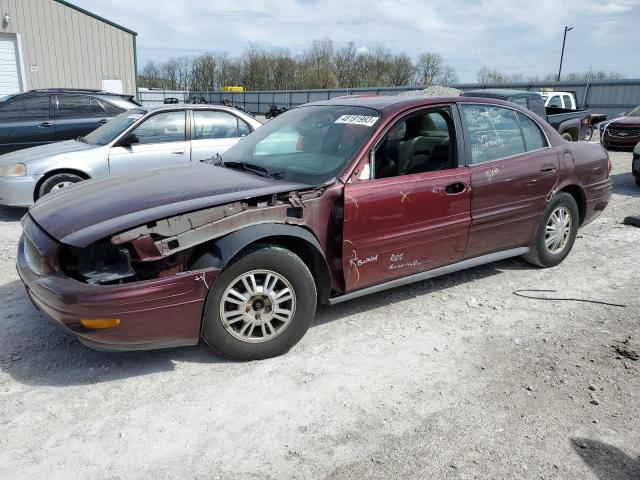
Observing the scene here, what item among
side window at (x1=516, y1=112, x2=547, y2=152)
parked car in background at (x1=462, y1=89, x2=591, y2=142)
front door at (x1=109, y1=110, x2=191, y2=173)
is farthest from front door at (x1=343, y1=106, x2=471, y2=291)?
parked car in background at (x1=462, y1=89, x2=591, y2=142)

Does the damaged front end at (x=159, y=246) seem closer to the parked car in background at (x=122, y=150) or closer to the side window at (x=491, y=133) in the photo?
the side window at (x=491, y=133)

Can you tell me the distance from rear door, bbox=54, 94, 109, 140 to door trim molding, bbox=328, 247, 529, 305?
7.00 meters

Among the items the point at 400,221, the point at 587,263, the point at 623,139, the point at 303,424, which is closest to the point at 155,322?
the point at 303,424

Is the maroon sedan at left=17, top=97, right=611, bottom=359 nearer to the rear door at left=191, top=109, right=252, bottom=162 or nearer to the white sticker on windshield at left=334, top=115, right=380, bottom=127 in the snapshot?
the white sticker on windshield at left=334, top=115, right=380, bottom=127

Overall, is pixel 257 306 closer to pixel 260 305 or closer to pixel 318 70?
pixel 260 305

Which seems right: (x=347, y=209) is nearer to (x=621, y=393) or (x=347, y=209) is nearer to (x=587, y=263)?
(x=621, y=393)

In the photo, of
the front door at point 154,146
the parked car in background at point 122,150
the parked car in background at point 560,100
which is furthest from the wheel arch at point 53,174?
the parked car in background at point 560,100

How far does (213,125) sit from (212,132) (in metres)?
0.11

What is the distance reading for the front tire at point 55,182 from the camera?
661cm

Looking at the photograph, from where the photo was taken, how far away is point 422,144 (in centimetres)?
421

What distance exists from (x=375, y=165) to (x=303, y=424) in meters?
1.89

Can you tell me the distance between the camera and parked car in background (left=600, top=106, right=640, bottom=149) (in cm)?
1384

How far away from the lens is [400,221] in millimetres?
3758

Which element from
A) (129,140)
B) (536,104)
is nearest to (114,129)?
(129,140)
